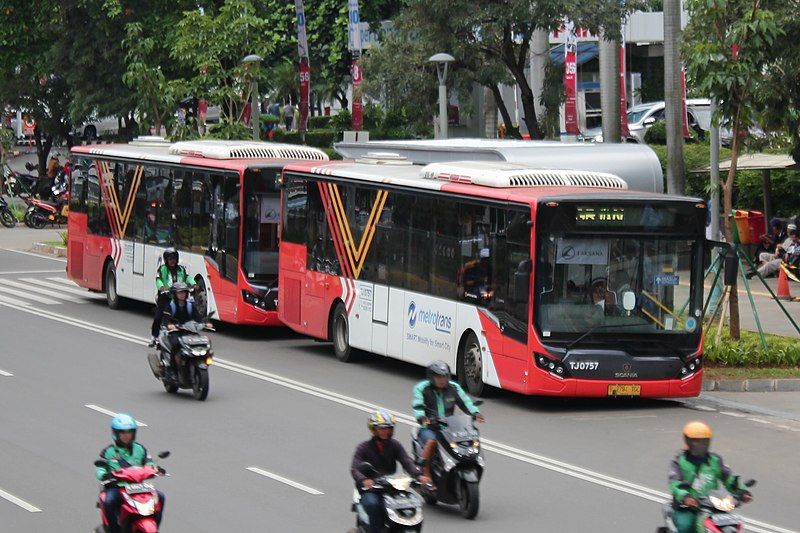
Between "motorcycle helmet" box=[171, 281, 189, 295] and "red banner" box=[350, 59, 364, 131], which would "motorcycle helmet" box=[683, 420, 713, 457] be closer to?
"motorcycle helmet" box=[171, 281, 189, 295]

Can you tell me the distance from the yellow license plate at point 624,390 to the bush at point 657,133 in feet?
84.8

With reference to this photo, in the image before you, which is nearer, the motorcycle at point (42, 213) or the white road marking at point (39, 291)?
the white road marking at point (39, 291)

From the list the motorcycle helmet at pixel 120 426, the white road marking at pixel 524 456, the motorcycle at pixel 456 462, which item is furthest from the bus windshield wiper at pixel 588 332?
the motorcycle helmet at pixel 120 426

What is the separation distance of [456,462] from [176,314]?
7427mm

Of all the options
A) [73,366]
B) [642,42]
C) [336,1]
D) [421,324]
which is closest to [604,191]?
[421,324]

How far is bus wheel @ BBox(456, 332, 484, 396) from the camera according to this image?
19.0 metres

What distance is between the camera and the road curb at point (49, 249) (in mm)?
40322

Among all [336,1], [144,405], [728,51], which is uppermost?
[336,1]

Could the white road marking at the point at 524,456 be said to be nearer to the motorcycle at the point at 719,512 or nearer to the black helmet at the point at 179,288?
the black helmet at the point at 179,288

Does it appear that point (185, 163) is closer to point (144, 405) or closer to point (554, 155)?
point (554, 155)

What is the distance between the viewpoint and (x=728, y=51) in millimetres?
21594

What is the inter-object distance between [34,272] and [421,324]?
58.8ft

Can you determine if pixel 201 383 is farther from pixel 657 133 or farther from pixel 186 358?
pixel 657 133

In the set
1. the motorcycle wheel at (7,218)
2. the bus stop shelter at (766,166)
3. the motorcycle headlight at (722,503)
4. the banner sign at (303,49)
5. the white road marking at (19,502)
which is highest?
the banner sign at (303,49)
